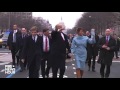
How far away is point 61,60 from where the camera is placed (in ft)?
37.0

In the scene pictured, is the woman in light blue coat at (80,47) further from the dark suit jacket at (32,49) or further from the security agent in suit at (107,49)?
the dark suit jacket at (32,49)

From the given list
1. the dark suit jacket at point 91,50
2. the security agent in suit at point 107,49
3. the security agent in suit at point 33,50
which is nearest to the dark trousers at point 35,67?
the security agent in suit at point 33,50

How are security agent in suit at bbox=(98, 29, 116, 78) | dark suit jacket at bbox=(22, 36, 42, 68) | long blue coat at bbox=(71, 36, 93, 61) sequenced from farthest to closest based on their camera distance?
1. security agent in suit at bbox=(98, 29, 116, 78)
2. long blue coat at bbox=(71, 36, 93, 61)
3. dark suit jacket at bbox=(22, 36, 42, 68)

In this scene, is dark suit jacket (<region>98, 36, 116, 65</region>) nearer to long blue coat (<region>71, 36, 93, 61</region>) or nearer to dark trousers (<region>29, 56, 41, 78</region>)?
long blue coat (<region>71, 36, 93, 61</region>)

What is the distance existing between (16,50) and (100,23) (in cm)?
7103

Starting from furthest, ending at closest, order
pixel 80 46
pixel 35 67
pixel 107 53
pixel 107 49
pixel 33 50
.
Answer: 1. pixel 107 53
2. pixel 107 49
3. pixel 80 46
4. pixel 35 67
5. pixel 33 50

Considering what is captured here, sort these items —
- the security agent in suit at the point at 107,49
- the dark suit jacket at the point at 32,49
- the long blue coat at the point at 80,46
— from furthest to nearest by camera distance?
the security agent in suit at the point at 107,49
the long blue coat at the point at 80,46
the dark suit jacket at the point at 32,49

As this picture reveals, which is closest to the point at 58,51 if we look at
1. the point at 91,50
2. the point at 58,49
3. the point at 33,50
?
the point at 58,49

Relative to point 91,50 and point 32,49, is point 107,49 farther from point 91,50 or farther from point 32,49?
point 91,50

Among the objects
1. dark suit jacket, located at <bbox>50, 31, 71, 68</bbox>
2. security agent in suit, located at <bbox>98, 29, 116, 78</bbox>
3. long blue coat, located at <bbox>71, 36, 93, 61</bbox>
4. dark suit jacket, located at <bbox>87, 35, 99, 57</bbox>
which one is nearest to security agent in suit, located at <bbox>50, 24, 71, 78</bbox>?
dark suit jacket, located at <bbox>50, 31, 71, 68</bbox>

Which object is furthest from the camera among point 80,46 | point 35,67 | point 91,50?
point 91,50

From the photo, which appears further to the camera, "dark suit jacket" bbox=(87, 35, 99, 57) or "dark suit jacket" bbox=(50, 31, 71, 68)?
"dark suit jacket" bbox=(87, 35, 99, 57)

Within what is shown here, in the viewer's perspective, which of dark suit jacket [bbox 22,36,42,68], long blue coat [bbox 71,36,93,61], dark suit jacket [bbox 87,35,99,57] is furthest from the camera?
dark suit jacket [bbox 87,35,99,57]
